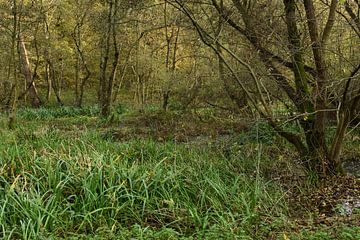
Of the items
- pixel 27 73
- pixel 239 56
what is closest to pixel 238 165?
pixel 239 56

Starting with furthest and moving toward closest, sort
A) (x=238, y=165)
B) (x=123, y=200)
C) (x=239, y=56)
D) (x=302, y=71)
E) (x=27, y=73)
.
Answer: (x=27, y=73), (x=239, y=56), (x=302, y=71), (x=238, y=165), (x=123, y=200)

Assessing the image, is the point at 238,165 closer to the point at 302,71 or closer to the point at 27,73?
the point at 302,71

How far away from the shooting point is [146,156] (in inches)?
281

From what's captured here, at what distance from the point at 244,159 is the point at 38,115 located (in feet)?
34.6

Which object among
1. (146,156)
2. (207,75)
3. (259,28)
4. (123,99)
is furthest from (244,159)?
(123,99)

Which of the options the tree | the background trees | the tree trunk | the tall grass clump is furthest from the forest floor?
Result: the tree trunk

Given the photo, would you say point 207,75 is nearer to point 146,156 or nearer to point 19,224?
point 146,156

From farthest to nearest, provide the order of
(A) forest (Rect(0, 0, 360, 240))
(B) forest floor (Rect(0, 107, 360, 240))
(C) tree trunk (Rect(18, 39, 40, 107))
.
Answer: (C) tree trunk (Rect(18, 39, 40, 107)), (A) forest (Rect(0, 0, 360, 240)), (B) forest floor (Rect(0, 107, 360, 240))

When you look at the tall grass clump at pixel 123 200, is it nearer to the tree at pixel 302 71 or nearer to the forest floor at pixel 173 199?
the forest floor at pixel 173 199

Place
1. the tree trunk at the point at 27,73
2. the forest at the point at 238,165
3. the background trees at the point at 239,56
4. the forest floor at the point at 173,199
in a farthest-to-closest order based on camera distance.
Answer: the tree trunk at the point at 27,73
the background trees at the point at 239,56
the forest at the point at 238,165
the forest floor at the point at 173,199

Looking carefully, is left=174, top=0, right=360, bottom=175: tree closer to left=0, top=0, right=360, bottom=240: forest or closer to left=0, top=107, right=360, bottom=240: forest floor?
left=0, top=0, right=360, bottom=240: forest

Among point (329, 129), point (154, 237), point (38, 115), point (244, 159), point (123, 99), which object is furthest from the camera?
point (123, 99)

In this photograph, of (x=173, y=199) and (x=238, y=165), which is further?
(x=238, y=165)

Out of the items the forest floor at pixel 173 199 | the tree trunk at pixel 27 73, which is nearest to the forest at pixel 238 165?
the forest floor at pixel 173 199
